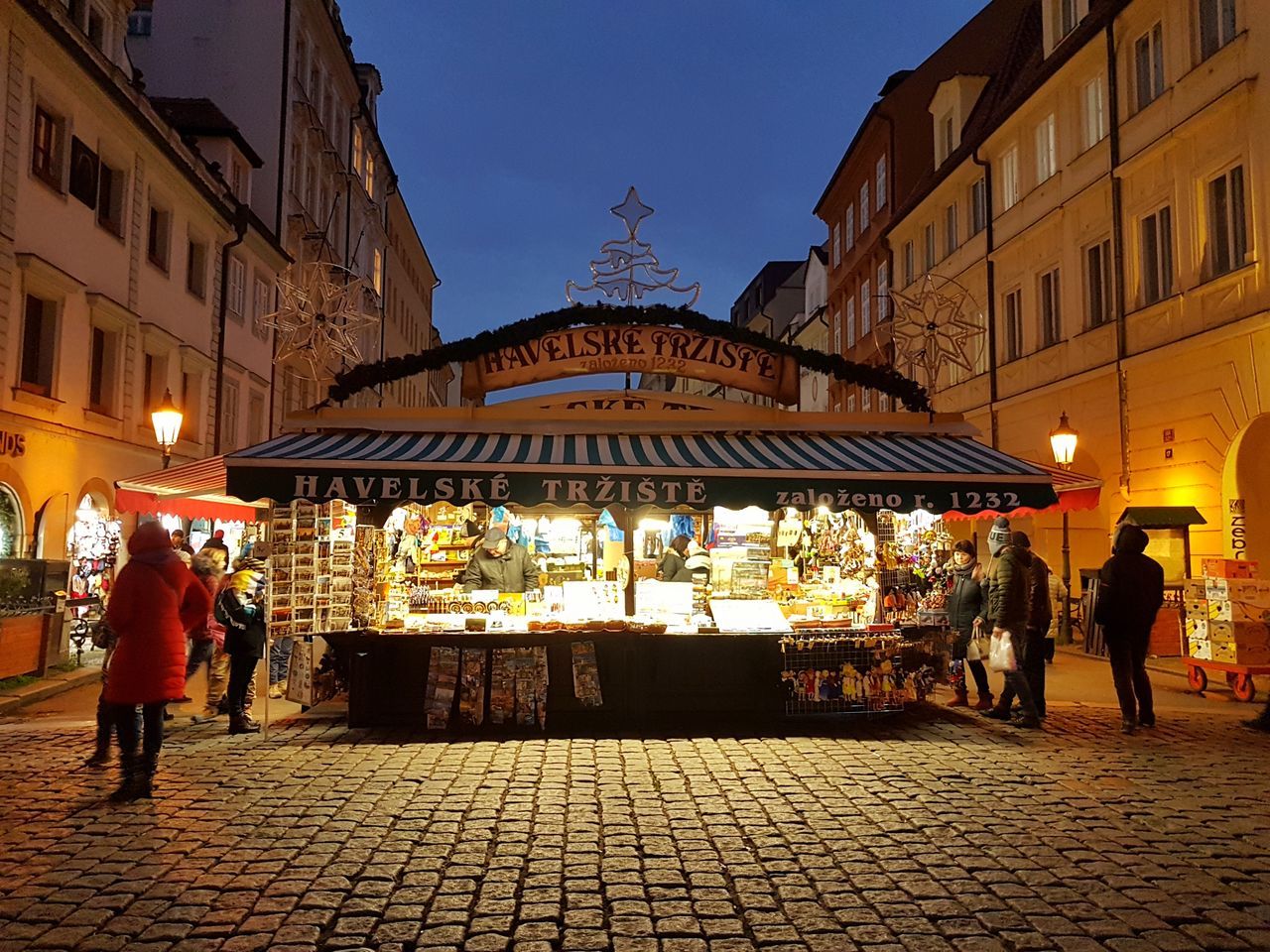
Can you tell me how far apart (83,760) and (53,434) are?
955 centimetres

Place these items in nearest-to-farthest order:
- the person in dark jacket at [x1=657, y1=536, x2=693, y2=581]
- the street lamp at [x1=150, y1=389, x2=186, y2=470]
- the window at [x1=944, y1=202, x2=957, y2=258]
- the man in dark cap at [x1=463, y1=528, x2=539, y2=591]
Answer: the man in dark cap at [x1=463, y1=528, x2=539, y2=591], the person in dark jacket at [x1=657, y1=536, x2=693, y2=581], the street lamp at [x1=150, y1=389, x2=186, y2=470], the window at [x1=944, y1=202, x2=957, y2=258]

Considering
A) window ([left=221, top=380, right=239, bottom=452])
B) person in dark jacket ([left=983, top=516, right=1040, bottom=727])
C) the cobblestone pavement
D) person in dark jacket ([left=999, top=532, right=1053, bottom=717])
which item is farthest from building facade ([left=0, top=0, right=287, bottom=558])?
person in dark jacket ([left=999, top=532, right=1053, bottom=717])

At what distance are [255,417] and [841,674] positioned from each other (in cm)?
2091


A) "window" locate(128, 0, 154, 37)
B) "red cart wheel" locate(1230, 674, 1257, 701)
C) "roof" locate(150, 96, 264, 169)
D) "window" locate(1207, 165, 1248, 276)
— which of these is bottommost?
"red cart wheel" locate(1230, 674, 1257, 701)

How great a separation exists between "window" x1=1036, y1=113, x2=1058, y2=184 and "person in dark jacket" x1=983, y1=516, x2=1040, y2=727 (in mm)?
12813

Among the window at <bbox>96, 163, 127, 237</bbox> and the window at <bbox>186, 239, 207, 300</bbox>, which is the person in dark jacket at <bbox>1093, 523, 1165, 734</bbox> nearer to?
the window at <bbox>96, 163, 127, 237</bbox>

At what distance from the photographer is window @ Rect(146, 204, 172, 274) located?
19.6 m

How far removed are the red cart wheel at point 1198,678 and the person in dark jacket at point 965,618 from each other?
2.73 meters

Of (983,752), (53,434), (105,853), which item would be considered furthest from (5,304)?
(983,752)

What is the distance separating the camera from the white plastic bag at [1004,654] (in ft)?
28.3

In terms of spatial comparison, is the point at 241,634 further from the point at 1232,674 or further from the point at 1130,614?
the point at 1232,674

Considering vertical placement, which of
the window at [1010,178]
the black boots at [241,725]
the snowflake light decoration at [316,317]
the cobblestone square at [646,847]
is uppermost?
the window at [1010,178]

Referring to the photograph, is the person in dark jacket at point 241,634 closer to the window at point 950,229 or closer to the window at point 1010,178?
the window at point 1010,178

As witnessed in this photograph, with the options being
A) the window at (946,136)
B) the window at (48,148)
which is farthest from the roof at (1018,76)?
the window at (48,148)
